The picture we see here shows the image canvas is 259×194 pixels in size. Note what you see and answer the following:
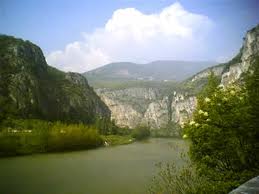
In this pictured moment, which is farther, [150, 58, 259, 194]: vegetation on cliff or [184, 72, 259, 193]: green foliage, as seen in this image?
[184, 72, 259, 193]: green foliage

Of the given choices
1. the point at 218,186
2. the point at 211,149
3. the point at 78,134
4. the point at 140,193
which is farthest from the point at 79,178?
the point at 78,134

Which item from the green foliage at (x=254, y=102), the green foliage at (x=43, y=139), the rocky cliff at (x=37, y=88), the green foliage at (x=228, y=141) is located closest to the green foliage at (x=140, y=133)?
the rocky cliff at (x=37, y=88)

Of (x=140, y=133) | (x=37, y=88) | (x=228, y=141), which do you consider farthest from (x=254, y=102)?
(x=140, y=133)

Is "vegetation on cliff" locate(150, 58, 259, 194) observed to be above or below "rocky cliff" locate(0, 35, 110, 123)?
below

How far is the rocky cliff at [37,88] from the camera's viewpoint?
11062cm

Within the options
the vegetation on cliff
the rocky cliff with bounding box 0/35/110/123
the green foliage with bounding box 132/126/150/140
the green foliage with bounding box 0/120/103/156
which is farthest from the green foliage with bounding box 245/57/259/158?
the green foliage with bounding box 132/126/150/140

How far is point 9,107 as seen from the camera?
12.6m

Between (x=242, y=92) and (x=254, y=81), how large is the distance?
125 cm

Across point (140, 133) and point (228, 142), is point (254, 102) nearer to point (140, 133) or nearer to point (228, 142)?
point (228, 142)

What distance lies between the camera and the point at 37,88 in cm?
12100

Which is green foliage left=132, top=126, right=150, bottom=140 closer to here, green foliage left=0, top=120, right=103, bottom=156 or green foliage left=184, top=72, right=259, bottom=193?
green foliage left=0, top=120, right=103, bottom=156

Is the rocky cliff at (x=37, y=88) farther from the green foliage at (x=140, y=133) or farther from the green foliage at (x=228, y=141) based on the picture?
the green foliage at (x=228, y=141)

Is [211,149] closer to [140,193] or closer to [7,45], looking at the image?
[140,193]

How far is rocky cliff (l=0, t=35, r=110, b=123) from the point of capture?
363ft
